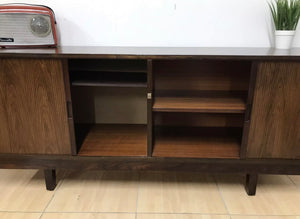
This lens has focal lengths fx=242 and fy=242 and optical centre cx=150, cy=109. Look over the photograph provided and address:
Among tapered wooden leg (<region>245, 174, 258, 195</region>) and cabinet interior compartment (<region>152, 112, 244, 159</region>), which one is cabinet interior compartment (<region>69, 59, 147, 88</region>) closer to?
cabinet interior compartment (<region>152, 112, 244, 159</region>)

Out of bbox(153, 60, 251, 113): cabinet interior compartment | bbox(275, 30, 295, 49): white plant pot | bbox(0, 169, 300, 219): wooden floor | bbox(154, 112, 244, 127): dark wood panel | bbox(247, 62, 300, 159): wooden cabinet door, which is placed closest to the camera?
bbox(247, 62, 300, 159): wooden cabinet door

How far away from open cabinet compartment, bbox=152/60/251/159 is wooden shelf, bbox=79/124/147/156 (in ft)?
0.29

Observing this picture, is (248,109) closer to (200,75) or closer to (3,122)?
(200,75)

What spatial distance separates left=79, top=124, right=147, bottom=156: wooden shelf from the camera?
118cm

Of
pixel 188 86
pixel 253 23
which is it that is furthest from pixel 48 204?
pixel 253 23

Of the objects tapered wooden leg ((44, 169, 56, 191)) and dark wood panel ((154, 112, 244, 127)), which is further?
dark wood panel ((154, 112, 244, 127))

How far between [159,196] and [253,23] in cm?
105

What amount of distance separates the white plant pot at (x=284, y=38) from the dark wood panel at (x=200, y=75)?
21cm

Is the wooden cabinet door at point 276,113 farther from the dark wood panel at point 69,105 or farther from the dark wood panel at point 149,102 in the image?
the dark wood panel at point 69,105

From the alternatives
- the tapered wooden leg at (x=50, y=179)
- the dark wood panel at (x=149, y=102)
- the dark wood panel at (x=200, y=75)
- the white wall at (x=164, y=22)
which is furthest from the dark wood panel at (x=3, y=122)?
the dark wood panel at (x=200, y=75)

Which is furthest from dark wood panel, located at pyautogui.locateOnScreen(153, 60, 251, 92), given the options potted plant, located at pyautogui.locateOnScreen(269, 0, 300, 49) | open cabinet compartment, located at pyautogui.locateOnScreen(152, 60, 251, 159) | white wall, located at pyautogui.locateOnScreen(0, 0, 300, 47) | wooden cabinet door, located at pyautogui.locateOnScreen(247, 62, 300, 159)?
wooden cabinet door, located at pyautogui.locateOnScreen(247, 62, 300, 159)

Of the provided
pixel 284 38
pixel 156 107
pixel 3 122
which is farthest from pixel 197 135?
pixel 3 122

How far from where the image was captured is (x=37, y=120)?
1.11 metres

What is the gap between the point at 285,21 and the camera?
1227mm
